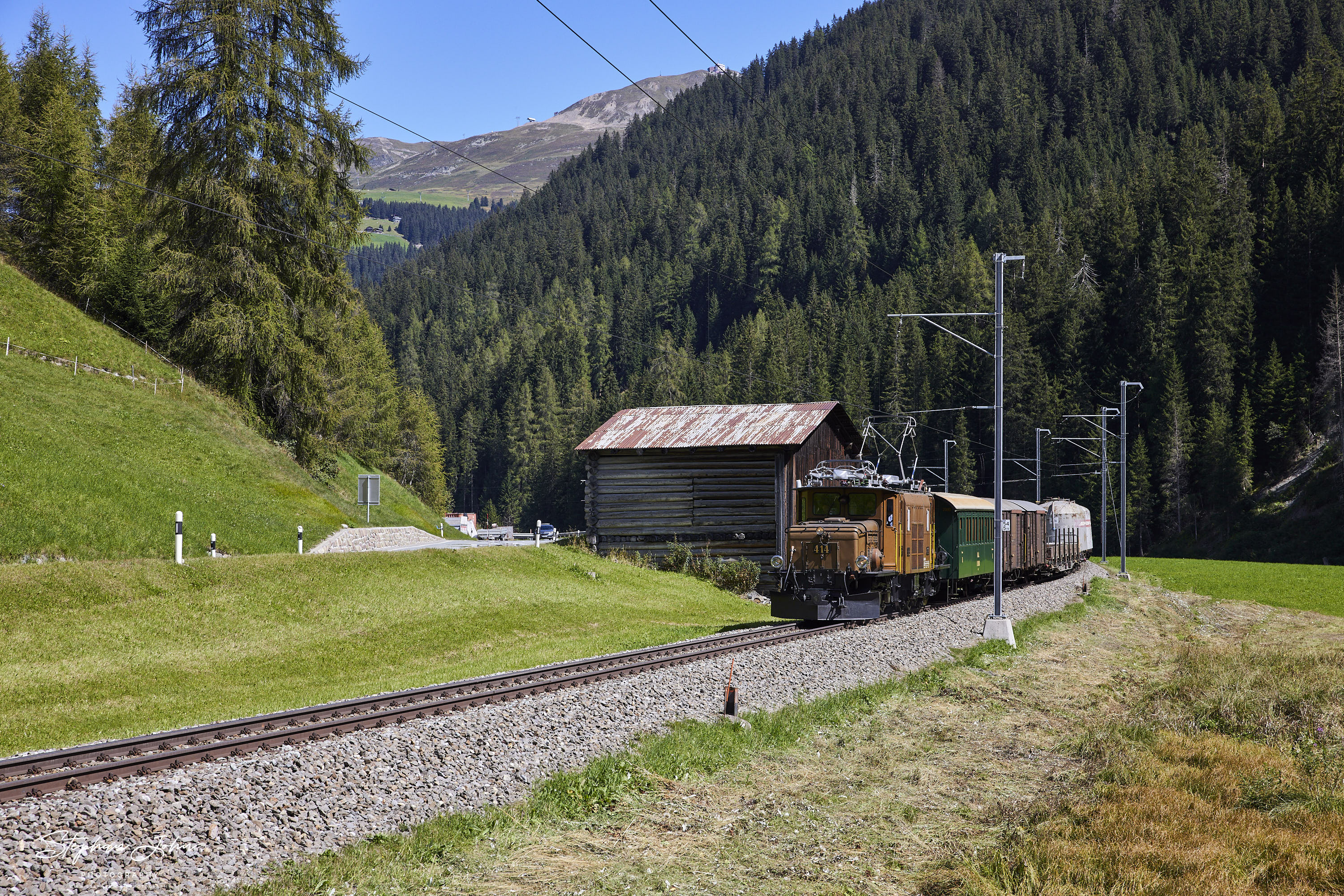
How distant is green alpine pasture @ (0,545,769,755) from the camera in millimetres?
15602

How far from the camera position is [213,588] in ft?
72.8

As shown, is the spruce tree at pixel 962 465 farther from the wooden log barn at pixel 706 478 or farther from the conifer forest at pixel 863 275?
the wooden log barn at pixel 706 478

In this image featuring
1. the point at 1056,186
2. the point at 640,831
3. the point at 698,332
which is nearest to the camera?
the point at 640,831

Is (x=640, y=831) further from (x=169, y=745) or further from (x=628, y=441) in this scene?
(x=628, y=441)

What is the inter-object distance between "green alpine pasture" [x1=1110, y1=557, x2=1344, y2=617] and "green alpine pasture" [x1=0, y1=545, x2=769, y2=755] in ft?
73.4

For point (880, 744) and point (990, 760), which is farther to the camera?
point (880, 744)

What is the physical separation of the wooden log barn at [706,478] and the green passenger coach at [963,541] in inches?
334

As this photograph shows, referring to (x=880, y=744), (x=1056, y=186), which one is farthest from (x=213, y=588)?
(x=1056, y=186)

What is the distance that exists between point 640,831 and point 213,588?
1611cm

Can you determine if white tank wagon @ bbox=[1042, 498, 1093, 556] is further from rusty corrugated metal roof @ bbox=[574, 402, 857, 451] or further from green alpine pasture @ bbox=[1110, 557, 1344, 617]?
rusty corrugated metal roof @ bbox=[574, 402, 857, 451]

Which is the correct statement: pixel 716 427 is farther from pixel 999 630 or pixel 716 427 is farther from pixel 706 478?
pixel 999 630

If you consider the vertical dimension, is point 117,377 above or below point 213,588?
above

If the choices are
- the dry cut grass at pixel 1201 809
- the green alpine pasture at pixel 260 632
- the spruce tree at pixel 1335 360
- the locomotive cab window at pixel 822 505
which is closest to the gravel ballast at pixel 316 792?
the green alpine pasture at pixel 260 632

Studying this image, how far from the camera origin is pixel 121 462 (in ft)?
93.5
